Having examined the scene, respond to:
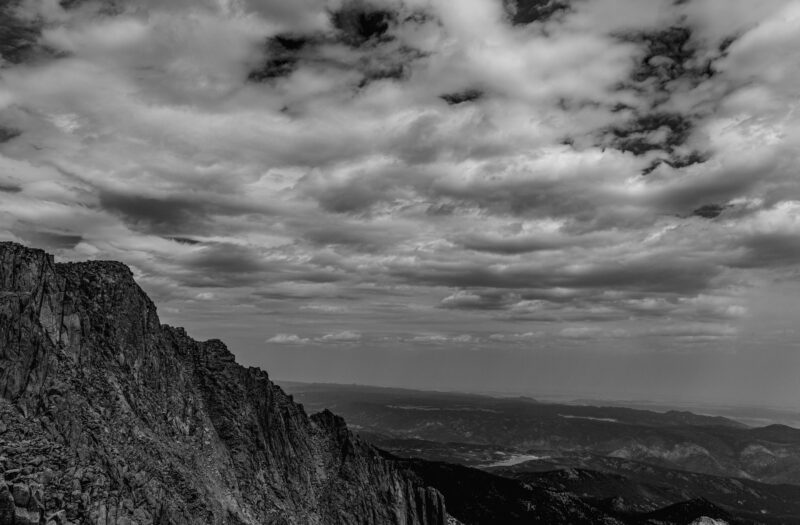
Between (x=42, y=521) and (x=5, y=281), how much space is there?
1735 inches

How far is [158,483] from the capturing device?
102 metres

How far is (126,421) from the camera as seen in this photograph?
106562 mm

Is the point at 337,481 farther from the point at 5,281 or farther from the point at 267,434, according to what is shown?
the point at 5,281

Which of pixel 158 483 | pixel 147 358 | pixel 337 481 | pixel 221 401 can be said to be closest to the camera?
pixel 158 483

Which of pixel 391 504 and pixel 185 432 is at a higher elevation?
pixel 185 432

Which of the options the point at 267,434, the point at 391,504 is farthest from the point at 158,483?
the point at 391,504

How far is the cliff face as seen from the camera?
265 ft

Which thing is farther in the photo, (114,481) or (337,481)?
(337,481)

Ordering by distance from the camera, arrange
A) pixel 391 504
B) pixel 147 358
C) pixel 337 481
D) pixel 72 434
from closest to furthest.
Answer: pixel 72 434
pixel 147 358
pixel 337 481
pixel 391 504

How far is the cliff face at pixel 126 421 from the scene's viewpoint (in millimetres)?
80812

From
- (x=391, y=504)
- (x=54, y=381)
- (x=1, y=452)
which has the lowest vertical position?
(x=391, y=504)

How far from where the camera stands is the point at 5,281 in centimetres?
9606

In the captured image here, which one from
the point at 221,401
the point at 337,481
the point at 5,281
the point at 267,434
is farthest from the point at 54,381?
the point at 337,481

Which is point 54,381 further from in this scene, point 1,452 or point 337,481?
point 337,481
